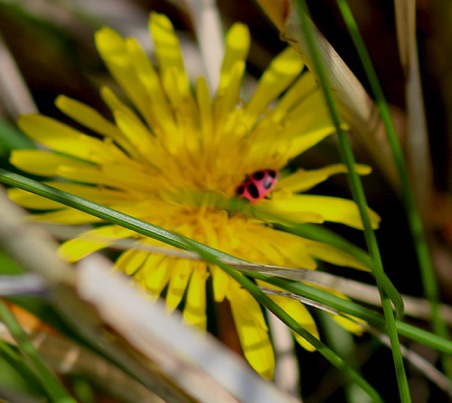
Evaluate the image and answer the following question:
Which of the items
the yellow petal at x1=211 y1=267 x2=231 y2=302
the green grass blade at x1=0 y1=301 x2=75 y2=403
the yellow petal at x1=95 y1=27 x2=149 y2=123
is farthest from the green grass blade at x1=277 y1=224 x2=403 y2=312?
the yellow petal at x1=95 y1=27 x2=149 y2=123

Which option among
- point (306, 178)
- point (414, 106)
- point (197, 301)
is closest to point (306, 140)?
point (306, 178)

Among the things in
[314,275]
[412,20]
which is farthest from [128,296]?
[412,20]

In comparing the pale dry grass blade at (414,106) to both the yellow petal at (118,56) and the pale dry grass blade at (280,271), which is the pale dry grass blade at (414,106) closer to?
the pale dry grass blade at (280,271)

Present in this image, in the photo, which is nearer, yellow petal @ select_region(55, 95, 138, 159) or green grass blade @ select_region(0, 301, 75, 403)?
green grass blade @ select_region(0, 301, 75, 403)

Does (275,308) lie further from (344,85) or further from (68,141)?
(68,141)

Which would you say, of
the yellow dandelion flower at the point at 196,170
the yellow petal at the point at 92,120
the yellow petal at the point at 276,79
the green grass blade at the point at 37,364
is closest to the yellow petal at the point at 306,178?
the yellow dandelion flower at the point at 196,170

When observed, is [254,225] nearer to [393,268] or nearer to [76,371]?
[76,371]

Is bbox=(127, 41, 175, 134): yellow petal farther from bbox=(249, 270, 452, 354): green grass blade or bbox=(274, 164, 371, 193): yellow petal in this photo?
bbox=(249, 270, 452, 354): green grass blade
